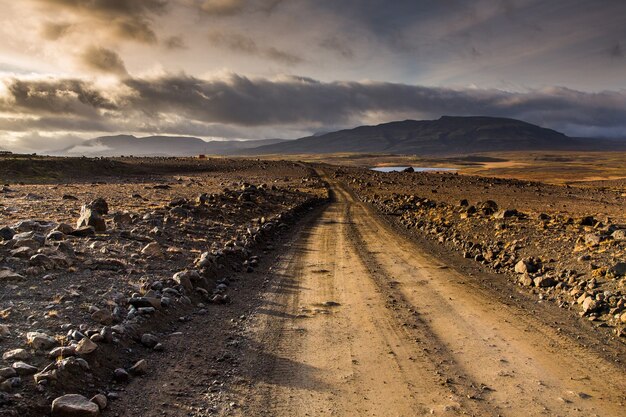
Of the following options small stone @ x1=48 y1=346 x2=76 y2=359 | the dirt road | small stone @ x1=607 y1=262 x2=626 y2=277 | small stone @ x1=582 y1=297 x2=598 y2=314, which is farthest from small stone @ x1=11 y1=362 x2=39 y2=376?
small stone @ x1=607 y1=262 x2=626 y2=277

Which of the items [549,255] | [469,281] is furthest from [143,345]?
[549,255]

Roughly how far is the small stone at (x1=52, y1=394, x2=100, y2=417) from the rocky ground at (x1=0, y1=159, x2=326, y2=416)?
1 cm

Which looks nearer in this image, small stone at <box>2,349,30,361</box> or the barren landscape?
small stone at <box>2,349,30,361</box>

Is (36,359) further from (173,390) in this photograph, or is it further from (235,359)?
(235,359)

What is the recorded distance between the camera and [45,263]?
408 inches

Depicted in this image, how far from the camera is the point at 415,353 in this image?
8.08 metres

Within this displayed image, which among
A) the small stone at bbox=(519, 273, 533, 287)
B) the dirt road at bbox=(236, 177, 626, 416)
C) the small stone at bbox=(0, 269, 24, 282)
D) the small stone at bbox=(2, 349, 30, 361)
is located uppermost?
the small stone at bbox=(0, 269, 24, 282)

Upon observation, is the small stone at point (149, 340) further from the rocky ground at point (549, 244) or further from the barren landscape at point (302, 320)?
the rocky ground at point (549, 244)

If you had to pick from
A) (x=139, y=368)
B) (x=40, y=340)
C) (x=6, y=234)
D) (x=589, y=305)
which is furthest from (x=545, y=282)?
(x=6, y=234)

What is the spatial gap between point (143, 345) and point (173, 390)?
168 centimetres

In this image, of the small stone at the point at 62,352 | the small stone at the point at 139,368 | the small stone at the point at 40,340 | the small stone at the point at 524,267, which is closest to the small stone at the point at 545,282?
the small stone at the point at 524,267

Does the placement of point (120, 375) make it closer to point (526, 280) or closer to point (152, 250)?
point (152, 250)

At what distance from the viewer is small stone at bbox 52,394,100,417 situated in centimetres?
557

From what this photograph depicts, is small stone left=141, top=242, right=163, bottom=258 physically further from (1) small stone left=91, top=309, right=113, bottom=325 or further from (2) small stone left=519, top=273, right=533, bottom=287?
(2) small stone left=519, top=273, right=533, bottom=287
